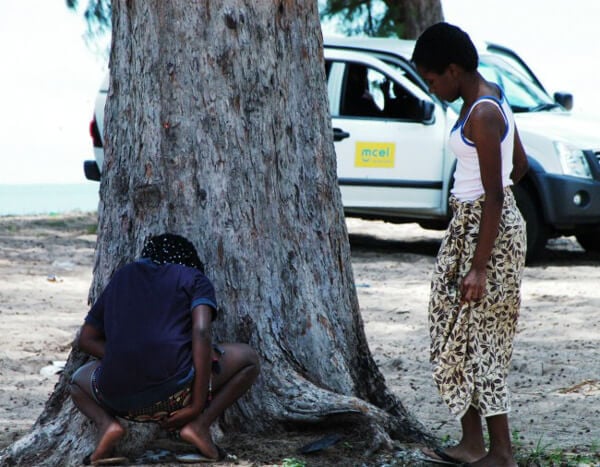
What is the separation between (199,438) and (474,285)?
117 centimetres

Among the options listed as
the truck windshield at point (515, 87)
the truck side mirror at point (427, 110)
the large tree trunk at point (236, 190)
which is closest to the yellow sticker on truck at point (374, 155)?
the truck side mirror at point (427, 110)

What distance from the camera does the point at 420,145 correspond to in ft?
32.9

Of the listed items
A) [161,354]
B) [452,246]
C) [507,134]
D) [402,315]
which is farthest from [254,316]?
[402,315]

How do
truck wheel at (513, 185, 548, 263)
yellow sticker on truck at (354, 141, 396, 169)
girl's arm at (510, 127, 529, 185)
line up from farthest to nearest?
yellow sticker on truck at (354, 141, 396, 169) → truck wheel at (513, 185, 548, 263) → girl's arm at (510, 127, 529, 185)

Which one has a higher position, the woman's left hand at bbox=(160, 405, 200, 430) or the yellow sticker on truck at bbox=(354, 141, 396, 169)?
the yellow sticker on truck at bbox=(354, 141, 396, 169)

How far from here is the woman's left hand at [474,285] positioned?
3.92 meters

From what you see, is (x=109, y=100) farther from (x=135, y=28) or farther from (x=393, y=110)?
(x=393, y=110)

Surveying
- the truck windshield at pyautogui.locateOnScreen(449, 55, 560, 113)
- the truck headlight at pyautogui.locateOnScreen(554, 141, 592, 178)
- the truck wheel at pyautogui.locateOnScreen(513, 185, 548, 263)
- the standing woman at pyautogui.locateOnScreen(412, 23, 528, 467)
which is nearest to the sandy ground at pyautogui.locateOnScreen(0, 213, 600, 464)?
the truck wheel at pyautogui.locateOnScreen(513, 185, 548, 263)

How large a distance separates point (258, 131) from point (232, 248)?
487 millimetres

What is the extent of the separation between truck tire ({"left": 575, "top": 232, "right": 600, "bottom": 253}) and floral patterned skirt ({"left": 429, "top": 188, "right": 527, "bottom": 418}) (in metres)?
7.11

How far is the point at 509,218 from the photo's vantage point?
3.98m

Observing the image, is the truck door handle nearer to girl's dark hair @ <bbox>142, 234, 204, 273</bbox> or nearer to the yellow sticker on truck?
the yellow sticker on truck

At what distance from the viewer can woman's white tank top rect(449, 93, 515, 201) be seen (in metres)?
3.91

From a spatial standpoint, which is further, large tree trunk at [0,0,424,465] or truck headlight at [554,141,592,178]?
truck headlight at [554,141,592,178]
